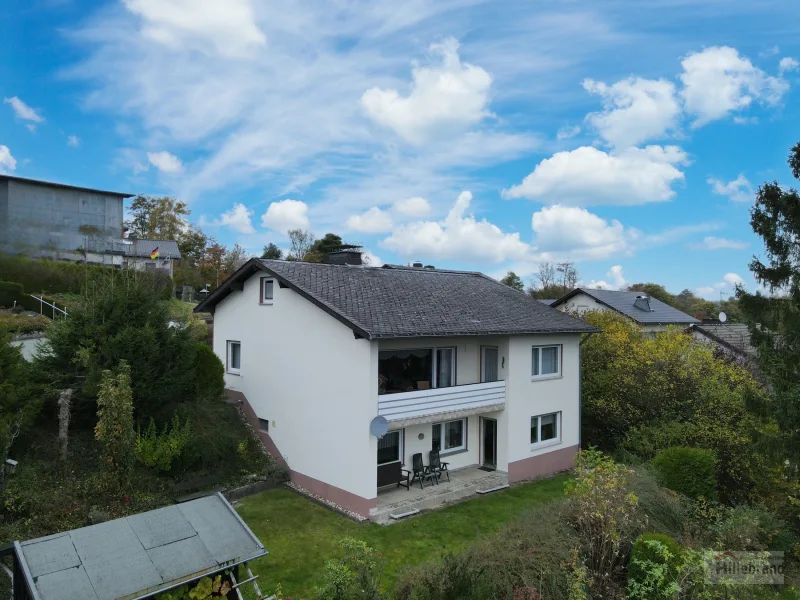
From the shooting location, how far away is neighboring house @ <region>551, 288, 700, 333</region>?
123 ft

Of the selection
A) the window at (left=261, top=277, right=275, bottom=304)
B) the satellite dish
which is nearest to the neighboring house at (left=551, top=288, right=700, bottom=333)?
the window at (left=261, top=277, right=275, bottom=304)

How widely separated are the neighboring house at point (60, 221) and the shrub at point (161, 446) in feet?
92.7

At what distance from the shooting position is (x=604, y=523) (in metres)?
9.49

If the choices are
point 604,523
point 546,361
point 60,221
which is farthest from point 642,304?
point 60,221

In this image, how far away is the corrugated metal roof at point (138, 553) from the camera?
6152mm

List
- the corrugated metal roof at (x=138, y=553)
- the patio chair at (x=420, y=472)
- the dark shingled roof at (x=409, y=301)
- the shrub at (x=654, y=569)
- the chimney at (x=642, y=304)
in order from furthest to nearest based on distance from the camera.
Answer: the chimney at (x=642, y=304) < the patio chair at (x=420, y=472) < the dark shingled roof at (x=409, y=301) < the shrub at (x=654, y=569) < the corrugated metal roof at (x=138, y=553)

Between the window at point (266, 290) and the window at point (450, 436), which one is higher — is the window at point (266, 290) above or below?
above

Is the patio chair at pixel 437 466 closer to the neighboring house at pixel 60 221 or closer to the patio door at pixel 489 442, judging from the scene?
the patio door at pixel 489 442

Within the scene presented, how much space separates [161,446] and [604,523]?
1099cm

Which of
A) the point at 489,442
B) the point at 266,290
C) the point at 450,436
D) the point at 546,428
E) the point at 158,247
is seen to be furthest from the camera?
the point at 158,247

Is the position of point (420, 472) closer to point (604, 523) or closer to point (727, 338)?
point (604, 523)

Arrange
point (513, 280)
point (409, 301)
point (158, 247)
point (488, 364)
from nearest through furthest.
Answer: point (409, 301) → point (488, 364) → point (158, 247) → point (513, 280)

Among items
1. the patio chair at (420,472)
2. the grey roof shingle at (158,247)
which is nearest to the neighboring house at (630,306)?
the patio chair at (420,472)

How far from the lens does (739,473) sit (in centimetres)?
1606
